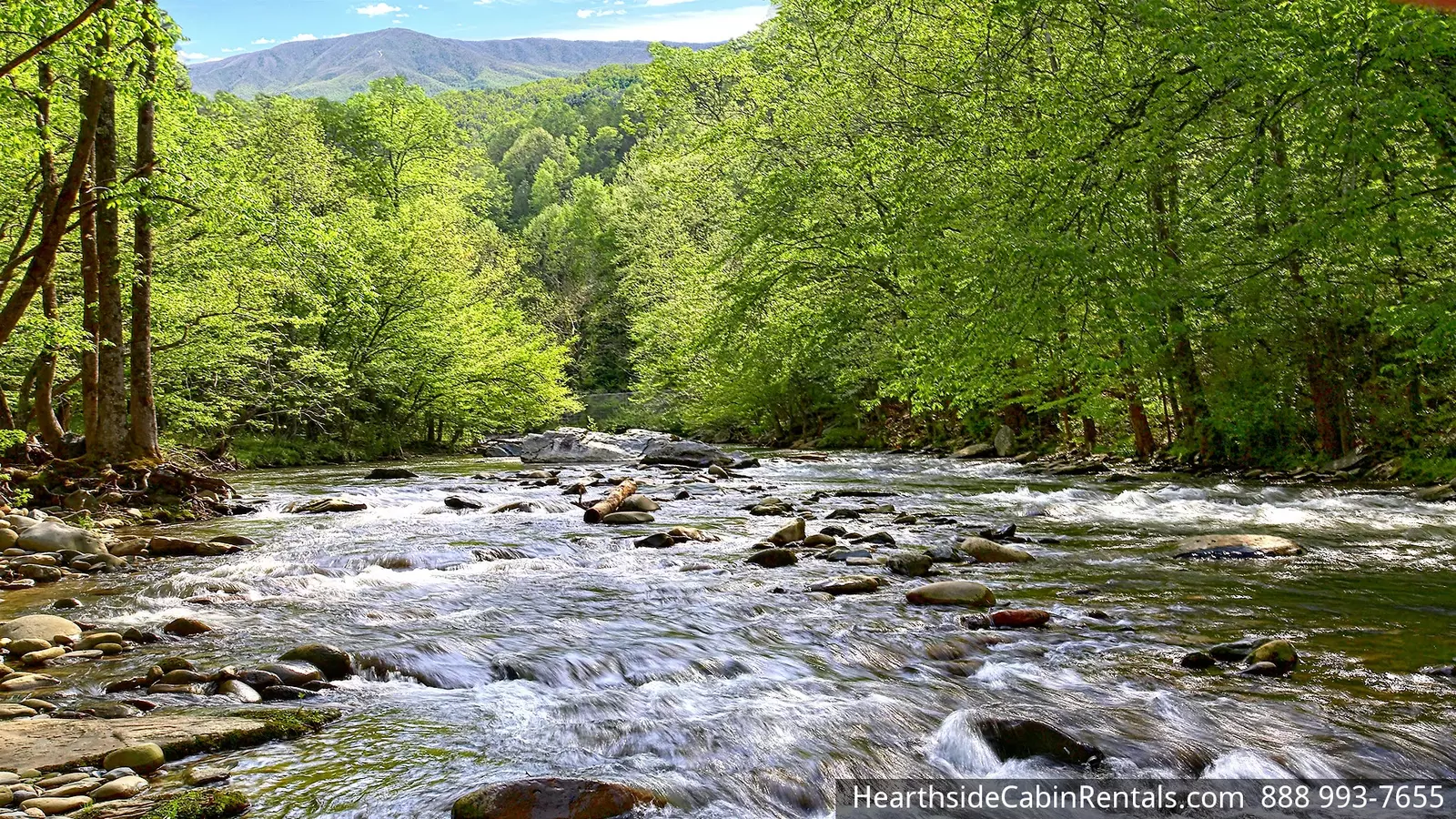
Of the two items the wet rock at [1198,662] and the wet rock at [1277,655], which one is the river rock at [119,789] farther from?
the wet rock at [1277,655]

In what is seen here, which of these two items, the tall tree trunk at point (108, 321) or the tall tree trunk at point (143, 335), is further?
the tall tree trunk at point (143, 335)

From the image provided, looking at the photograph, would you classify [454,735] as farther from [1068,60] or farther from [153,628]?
[1068,60]

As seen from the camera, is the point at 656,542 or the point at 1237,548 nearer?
the point at 1237,548

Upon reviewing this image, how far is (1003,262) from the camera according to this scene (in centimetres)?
1166

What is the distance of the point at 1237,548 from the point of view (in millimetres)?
9148

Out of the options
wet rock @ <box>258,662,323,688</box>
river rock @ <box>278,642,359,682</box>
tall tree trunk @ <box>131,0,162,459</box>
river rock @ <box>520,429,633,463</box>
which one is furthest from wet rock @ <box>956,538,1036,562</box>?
river rock @ <box>520,429,633,463</box>

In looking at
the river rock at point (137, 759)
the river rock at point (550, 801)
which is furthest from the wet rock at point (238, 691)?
the river rock at point (550, 801)

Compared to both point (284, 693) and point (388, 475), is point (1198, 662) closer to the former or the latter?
point (284, 693)

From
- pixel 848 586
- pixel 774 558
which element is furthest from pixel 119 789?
pixel 774 558

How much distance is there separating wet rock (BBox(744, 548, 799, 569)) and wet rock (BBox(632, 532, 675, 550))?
177cm

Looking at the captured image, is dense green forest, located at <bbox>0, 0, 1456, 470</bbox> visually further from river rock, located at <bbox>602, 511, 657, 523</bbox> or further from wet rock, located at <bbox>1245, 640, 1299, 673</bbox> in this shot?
wet rock, located at <bbox>1245, 640, 1299, 673</bbox>

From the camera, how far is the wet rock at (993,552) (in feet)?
30.5

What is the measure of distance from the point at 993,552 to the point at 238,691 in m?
6.78

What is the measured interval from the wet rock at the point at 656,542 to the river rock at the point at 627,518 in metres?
1.96
